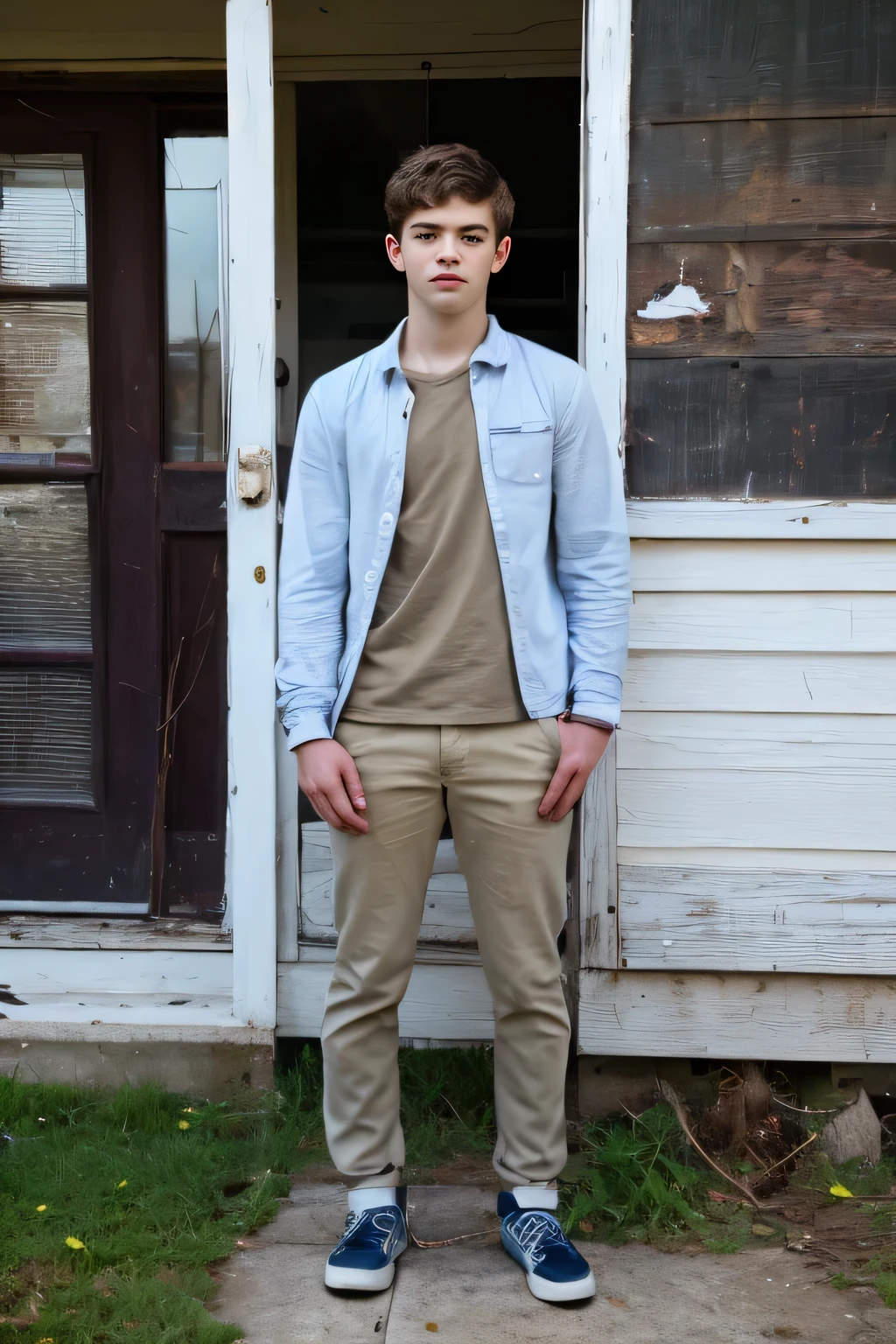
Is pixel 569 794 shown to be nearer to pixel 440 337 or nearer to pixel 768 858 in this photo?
pixel 768 858

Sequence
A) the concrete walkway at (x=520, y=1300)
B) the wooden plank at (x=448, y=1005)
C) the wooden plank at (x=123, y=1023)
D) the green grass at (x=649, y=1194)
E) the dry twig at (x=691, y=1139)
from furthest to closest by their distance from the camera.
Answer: the wooden plank at (x=448, y=1005) < the wooden plank at (x=123, y=1023) < the dry twig at (x=691, y=1139) < the green grass at (x=649, y=1194) < the concrete walkway at (x=520, y=1300)

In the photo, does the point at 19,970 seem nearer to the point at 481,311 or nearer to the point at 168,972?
the point at 168,972

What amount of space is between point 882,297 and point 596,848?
1361 mm

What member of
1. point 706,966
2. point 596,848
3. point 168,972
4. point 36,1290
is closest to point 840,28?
point 596,848

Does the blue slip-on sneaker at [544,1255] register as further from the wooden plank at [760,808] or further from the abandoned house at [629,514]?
the wooden plank at [760,808]

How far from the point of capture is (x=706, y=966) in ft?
8.50

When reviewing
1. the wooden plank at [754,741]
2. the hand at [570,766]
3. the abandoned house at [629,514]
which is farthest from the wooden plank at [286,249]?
the hand at [570,766]

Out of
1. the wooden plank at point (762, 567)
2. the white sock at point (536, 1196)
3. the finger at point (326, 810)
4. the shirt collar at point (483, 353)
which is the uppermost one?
the shirt collar at point (483, 353)

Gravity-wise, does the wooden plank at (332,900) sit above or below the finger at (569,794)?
below

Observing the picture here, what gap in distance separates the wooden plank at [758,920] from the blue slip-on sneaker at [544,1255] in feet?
2.12

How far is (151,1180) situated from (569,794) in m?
1.22

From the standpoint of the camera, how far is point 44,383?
3.39 meters

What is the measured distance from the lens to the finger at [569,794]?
2.09 metres

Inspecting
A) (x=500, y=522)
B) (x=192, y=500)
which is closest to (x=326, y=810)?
(x=500, y=522)
